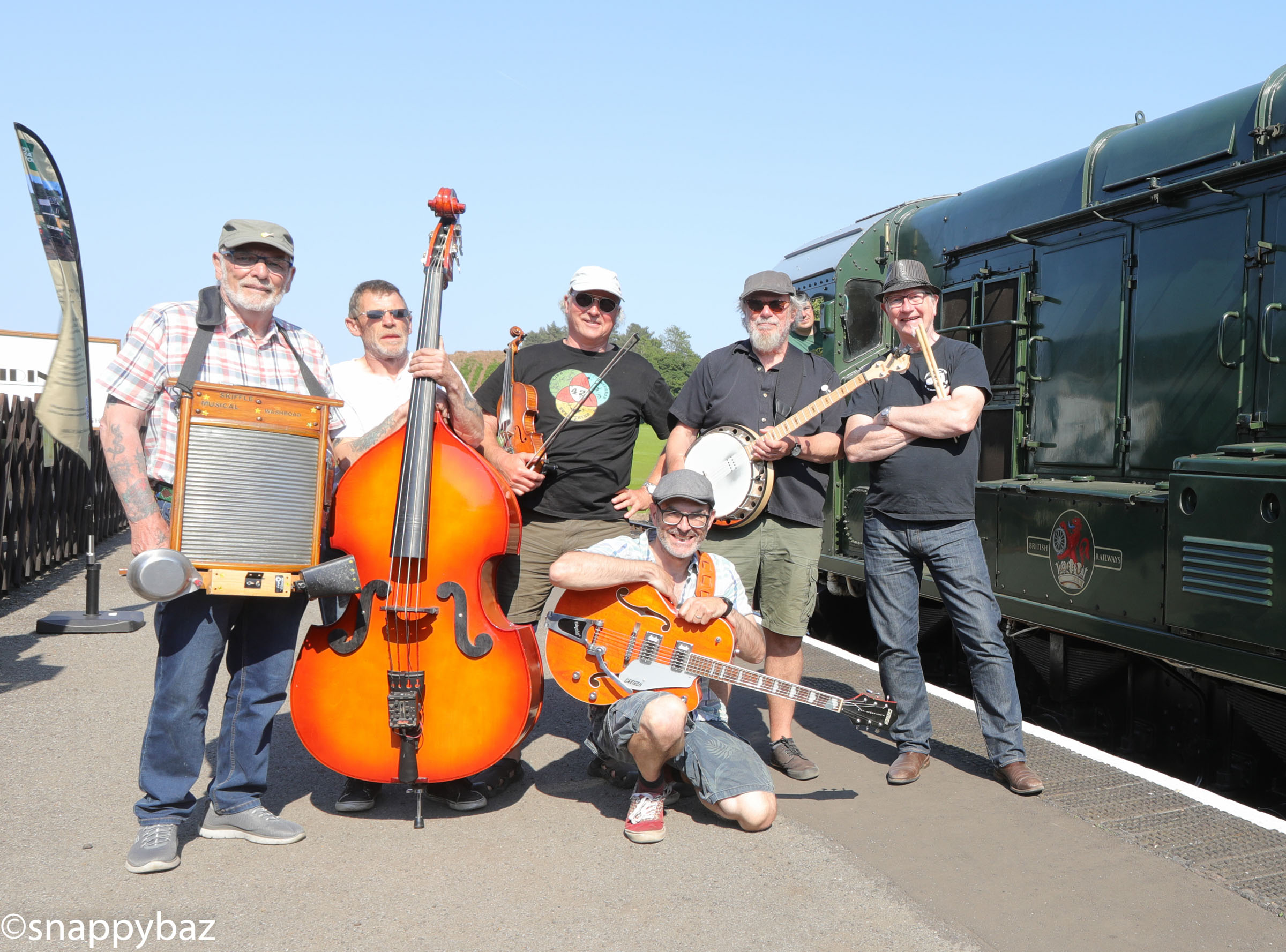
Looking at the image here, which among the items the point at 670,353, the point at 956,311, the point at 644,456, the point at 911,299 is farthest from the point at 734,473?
the point at 670,353

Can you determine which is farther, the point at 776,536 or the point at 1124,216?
the point at 1124,216

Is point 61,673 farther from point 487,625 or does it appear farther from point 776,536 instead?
point 776,536

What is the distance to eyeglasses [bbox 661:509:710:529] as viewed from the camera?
362cm

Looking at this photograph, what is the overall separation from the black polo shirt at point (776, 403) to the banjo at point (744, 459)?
0.22ft

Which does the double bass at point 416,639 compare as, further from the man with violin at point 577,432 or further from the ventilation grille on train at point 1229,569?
the ventilation grille on train at point 1229,569

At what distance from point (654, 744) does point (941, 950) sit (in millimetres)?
1123

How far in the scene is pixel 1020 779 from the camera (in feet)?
12.7

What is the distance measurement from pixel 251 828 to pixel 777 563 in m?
2.30

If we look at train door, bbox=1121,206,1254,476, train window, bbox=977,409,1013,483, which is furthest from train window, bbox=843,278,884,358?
train door, bbox=1121,206,1254,476

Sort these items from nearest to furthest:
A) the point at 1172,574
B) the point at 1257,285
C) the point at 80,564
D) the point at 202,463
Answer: the point at 202,463, the point at 1172,574, the point at 1257,285, the point at 80,564

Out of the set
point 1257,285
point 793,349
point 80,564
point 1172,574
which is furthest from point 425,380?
point 80,564

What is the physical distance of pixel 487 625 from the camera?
3295 mm

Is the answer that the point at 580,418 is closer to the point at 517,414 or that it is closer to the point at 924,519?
the point at 517,414

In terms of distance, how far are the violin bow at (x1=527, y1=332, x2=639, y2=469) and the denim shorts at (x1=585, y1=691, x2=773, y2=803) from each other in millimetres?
1061
